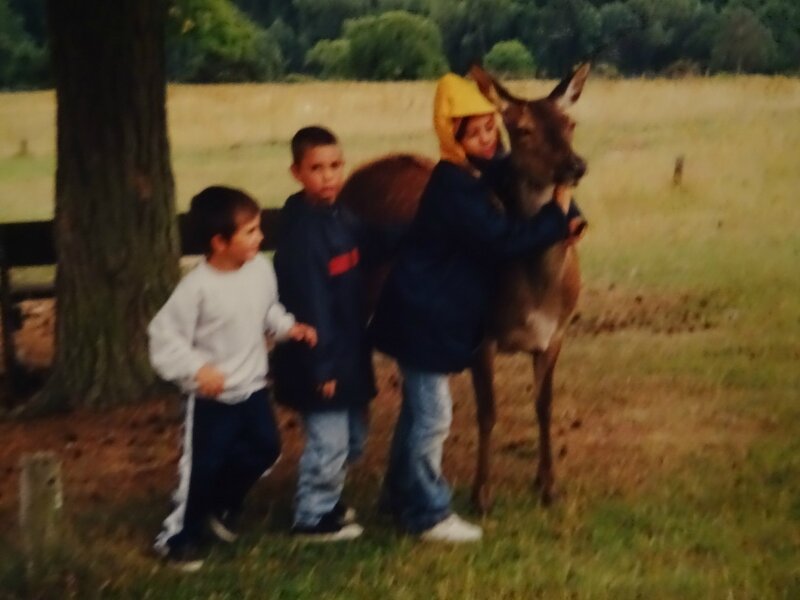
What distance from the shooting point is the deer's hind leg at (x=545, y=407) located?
344cm

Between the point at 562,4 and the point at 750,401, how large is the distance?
1.51 metres

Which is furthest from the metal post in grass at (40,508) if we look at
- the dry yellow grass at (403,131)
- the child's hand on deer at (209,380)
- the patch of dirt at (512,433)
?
the dry yellow grass at (403,131)

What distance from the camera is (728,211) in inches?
166

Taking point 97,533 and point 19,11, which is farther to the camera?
point 19,11

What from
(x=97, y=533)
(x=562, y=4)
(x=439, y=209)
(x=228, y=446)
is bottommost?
(x=97, y=533)

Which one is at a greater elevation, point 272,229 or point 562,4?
point 562,4

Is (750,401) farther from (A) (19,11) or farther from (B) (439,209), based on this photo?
(A) (19,11)

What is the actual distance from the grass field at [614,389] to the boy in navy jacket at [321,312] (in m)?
0.28

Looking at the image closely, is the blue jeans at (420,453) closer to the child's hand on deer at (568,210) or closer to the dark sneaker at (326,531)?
the dark sneaker at (326,531)

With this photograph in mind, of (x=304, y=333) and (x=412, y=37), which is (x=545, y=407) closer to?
(x=304, y=333)

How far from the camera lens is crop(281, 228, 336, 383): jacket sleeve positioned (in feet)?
10.0

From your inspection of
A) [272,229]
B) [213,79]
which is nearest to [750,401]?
[272,229]

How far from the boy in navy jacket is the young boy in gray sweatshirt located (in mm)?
63

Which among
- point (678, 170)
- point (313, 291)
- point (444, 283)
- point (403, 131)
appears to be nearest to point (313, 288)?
point (313, 291)
